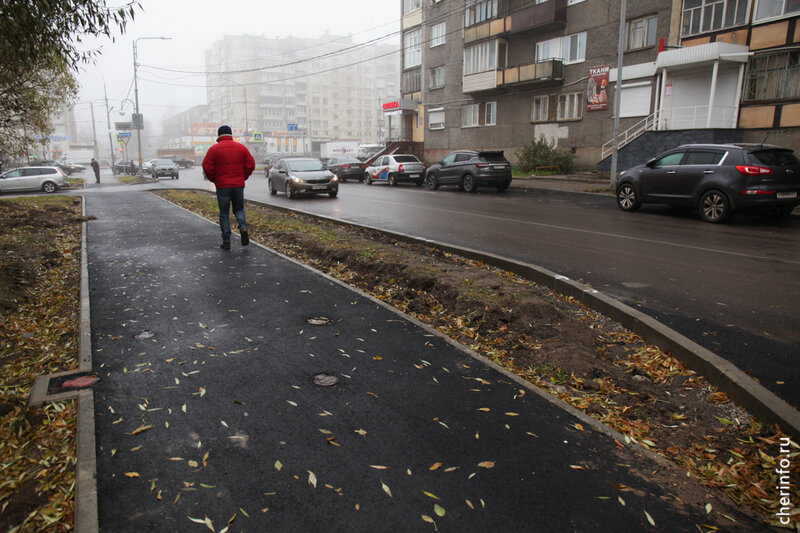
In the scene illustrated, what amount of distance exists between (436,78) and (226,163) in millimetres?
33681

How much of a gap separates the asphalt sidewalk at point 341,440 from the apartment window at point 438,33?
37.6 meters

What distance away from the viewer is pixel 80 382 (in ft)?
13.0

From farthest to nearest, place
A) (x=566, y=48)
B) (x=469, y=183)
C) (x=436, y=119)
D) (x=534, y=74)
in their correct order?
(x=436, y=119) → (x=534, y=74) → (x=566, y=48) → (x=469, y=183)

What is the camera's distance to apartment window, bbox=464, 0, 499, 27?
32531 millimetres

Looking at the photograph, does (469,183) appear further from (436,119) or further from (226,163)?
(436,119)

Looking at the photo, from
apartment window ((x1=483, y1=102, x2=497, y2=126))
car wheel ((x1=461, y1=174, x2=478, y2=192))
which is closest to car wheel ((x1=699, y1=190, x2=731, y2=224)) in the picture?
car wheel ((x1=461, y1=174, x2=478, y2=192))

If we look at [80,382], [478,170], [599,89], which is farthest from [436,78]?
[80,382]

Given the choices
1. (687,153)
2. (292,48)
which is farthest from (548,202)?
(292,48)

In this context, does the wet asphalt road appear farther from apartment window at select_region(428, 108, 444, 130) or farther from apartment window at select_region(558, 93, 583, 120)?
apartment window at select_region(428, 108, 444, 130)

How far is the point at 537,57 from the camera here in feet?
100

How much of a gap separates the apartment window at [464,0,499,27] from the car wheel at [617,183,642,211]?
869 inches

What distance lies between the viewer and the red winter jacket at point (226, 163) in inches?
352

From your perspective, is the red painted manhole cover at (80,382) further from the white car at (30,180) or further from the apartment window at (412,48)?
the apartment window at (412,48)

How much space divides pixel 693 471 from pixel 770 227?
36.7 ft
